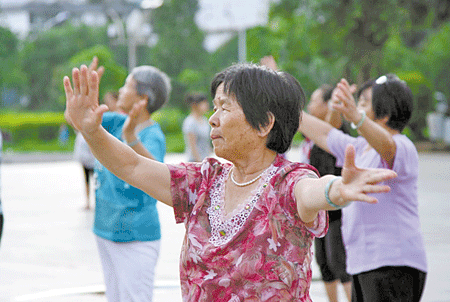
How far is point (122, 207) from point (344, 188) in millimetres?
2120

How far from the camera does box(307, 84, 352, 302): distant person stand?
16.4 feet

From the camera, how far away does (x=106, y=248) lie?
3809 mm

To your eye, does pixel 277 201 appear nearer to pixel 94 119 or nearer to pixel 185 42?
pixel 94 119

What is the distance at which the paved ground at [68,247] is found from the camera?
19.7 ft

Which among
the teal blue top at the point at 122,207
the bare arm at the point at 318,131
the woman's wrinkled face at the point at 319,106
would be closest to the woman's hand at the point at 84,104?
the teal blue top at the point at 122,207

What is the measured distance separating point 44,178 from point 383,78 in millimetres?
15122

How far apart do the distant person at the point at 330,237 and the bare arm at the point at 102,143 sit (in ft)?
9.17

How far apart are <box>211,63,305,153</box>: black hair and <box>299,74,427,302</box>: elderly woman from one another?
3.31 feet

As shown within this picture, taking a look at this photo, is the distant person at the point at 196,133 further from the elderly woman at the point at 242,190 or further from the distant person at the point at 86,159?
the elderly woman at the point at 242,190

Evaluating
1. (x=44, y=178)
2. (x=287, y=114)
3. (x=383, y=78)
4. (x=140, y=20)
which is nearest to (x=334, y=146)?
(x=383, y=78)

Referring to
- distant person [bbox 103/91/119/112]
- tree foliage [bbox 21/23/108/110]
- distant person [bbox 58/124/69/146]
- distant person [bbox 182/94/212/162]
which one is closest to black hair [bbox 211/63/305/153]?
distant person [bbox 182/94/212/162]

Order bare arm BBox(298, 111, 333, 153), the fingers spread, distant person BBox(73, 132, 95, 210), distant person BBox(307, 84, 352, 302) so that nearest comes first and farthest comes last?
1. the fingers spread
2. bare arm BBox(298, 111, 333, 153)
3. distant person BBox(307, 84, 352, 302)
4. distant person BBox(73, 132, 95, 210)

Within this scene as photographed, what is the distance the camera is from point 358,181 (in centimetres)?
178

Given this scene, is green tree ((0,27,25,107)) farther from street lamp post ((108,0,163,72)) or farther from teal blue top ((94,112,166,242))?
teal blue top ((94,112,166,242))
